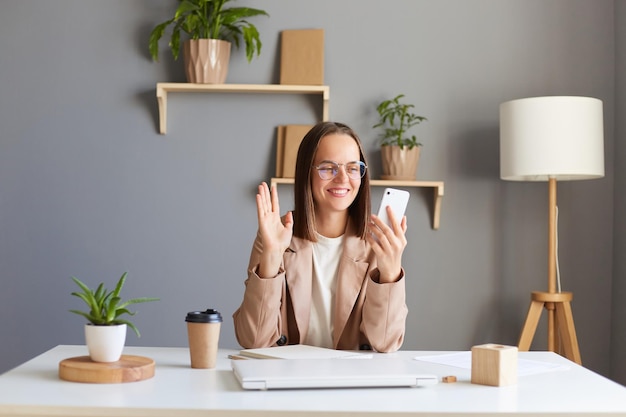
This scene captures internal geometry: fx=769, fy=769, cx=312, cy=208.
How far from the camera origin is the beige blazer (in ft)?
6.23

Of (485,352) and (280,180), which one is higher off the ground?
(280,180)

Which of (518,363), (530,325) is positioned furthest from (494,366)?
(530,325)

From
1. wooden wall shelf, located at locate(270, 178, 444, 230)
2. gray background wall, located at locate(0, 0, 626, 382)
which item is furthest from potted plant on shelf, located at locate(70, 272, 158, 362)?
gray background wall, located at locate(0, 0, 626, 382)

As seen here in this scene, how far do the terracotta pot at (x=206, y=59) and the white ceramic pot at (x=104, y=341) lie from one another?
2.06 meters

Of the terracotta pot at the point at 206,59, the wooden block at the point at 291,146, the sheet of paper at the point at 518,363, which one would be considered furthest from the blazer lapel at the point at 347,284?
the terracotta pot at the point at 206,59

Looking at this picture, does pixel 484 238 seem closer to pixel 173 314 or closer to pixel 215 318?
pixel 173 314

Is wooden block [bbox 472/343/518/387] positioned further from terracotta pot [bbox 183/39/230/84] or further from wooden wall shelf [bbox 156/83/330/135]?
terracotta pot [bbox 183/39/230/84]

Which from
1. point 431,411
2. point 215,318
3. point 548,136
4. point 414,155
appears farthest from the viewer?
point 414,155

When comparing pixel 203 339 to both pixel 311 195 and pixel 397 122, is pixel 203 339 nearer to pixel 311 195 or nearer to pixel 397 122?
pixel 311 195

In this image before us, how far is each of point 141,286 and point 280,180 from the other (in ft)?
2.67

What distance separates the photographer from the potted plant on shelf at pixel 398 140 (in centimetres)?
338

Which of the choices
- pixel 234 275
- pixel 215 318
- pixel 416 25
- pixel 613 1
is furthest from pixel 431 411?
pixel 613 1

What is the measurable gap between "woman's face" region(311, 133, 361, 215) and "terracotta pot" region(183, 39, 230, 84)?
4.35ft

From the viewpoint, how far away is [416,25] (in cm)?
356
